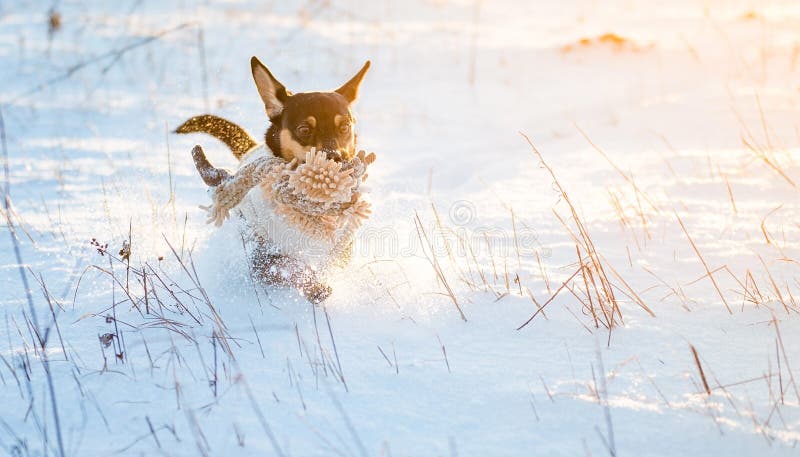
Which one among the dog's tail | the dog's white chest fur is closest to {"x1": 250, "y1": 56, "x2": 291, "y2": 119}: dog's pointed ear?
the dog's white chest fur

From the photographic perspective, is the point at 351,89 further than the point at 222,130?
No

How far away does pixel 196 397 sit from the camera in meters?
2.35

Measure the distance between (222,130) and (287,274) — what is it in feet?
3.14

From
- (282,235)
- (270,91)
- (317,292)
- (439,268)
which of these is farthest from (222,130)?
(439,268)

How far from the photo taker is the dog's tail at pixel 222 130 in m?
3.48

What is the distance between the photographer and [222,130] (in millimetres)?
3721

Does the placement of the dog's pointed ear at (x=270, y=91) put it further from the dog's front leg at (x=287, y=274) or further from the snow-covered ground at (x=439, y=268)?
the snow-covered ground at (x=439, y=268)

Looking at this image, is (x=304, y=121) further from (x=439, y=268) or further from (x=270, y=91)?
(x=439, y=268)

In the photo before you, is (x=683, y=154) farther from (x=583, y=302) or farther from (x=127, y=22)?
(x=127, y=22)

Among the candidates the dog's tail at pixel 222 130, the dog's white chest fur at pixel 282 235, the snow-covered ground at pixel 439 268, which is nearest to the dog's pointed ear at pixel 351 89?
the dog's white chest fur at pixel 282 235

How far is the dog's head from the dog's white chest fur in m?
0.12

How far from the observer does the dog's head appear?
122 inches

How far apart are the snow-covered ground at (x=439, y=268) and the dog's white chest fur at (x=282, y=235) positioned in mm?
203

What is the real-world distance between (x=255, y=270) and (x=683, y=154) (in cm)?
337
